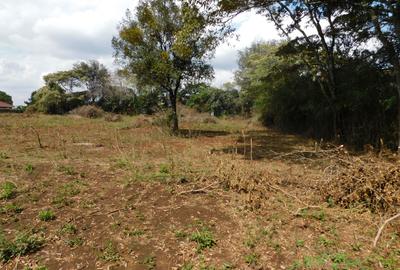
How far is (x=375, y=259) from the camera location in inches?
125

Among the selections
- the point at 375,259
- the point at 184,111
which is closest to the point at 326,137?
the point at 375,259

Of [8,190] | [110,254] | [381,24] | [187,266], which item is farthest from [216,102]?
[187,266]

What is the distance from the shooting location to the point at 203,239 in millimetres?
3543

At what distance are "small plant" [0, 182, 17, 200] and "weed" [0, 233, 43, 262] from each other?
3.88 ft

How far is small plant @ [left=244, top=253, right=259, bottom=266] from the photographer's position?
3.18 meters

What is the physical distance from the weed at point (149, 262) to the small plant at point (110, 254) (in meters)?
0.28

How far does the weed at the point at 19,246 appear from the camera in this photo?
3.34 metres

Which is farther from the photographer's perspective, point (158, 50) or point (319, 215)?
point (158, 50)

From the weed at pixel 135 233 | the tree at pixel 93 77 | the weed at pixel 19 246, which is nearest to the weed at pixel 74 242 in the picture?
the weed at pixel 19 246

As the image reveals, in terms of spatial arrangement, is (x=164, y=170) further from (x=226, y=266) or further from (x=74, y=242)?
(x=226, y=266)

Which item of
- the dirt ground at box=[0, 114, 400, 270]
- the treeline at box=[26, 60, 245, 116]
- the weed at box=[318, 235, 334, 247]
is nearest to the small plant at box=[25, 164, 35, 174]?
the dirt ground at box=[0, 114, 400, 270]

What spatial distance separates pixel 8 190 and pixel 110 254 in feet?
7.75

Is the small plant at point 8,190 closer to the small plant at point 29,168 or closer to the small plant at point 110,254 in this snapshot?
the small plant at point 29,168

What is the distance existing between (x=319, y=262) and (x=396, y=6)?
19.9 ft
